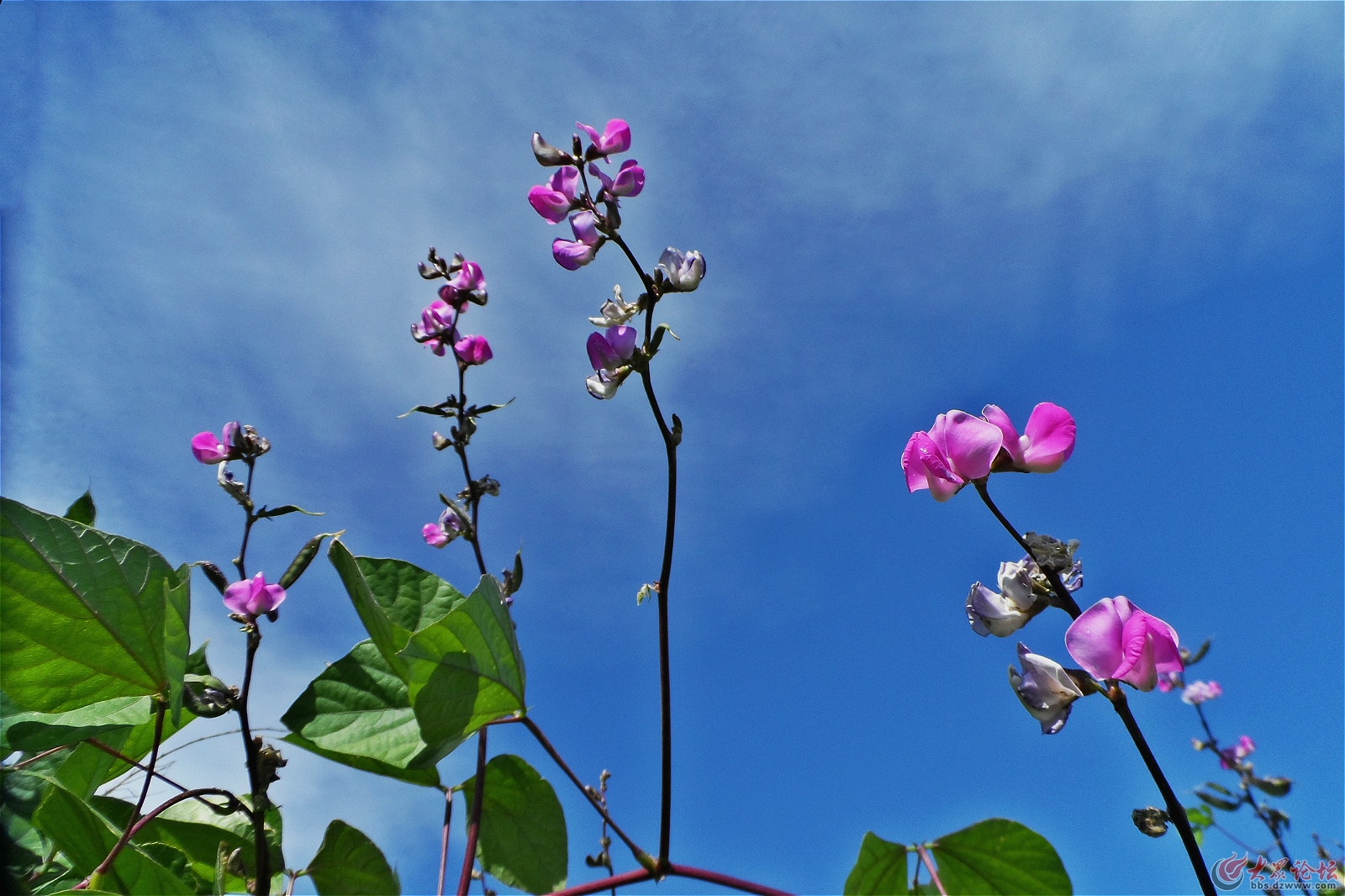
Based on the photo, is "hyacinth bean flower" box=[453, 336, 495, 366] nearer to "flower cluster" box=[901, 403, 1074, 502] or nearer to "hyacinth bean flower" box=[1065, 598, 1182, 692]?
"flower cluster" box=[901, 403, 1074, 502]

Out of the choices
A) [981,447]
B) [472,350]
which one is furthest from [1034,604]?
[472,350]

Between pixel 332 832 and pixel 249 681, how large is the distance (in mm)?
358

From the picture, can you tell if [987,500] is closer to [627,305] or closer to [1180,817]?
[1180,817]

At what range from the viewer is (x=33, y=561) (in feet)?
3.08

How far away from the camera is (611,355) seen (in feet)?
4.29

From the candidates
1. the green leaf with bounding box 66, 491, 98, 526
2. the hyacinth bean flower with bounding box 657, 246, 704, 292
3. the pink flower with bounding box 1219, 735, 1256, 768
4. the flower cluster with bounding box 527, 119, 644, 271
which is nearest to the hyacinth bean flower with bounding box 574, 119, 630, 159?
the flower cluster with bounding box 527, 119, 644, 271

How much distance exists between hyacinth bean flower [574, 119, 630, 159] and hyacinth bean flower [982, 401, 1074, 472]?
2.99 feet

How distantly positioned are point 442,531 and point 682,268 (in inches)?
61.1

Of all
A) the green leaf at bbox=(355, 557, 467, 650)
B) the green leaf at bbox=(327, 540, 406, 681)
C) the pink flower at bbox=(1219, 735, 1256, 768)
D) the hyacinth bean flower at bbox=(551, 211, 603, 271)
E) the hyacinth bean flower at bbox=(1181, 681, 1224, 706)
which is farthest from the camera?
the hyacinth bean flower at bbox=(1181, 681, 1224, 706)

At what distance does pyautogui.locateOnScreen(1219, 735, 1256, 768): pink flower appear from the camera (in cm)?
545

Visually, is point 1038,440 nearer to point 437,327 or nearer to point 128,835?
point 128,835

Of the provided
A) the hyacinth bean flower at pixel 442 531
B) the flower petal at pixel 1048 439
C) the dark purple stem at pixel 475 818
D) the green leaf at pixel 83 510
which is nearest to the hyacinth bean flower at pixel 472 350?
the hyacinth bean flower at pixel 442 531

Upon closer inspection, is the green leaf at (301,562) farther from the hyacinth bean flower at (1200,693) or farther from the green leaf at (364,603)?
the hyacinth bean flower at (1200,693)

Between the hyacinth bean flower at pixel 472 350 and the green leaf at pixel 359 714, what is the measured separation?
1085 mm
